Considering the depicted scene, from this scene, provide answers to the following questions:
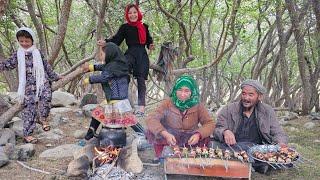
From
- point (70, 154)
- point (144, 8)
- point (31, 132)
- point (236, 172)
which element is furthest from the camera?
point (144, 8)

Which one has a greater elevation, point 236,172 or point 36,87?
point 36,87

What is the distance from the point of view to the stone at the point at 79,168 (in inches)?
171

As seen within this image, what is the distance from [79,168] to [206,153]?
138 centimetres

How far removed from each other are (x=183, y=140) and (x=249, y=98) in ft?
2.88

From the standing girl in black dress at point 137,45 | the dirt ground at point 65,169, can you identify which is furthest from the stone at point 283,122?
the standing girl in black dress at point 137,45

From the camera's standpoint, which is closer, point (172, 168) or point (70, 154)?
point (172, 168)

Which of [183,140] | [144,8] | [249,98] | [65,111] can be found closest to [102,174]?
[183,140]

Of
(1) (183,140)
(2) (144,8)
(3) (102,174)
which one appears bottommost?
(3) (102,174)

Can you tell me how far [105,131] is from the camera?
477 cm

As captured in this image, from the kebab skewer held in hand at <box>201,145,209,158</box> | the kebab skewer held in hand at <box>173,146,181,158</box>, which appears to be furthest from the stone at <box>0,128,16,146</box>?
the kebab skewer held in hand at <box>201,145,209,158</box>

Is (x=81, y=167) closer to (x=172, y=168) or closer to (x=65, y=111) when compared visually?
(x=172, y=168)

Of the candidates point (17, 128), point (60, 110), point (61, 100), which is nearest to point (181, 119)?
A: point (17, 128)

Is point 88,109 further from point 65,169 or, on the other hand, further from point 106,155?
point 106,155

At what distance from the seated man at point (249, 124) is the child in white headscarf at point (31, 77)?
2.36m
